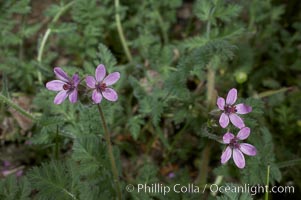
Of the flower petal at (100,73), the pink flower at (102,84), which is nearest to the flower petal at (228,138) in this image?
the pink flower at (102,84)

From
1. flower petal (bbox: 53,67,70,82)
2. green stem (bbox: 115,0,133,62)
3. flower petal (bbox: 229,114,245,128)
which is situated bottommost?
flower petal (bbox: 229,114,245,128)

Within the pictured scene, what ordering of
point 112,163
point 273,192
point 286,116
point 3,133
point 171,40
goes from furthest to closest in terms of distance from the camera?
point 171,40, point 3,133, point 286,116, point 273,192, point 112,163

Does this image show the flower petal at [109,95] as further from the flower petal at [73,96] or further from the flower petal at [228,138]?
the flower petal at [228,138]

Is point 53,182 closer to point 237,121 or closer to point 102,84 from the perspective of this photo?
point 102,84

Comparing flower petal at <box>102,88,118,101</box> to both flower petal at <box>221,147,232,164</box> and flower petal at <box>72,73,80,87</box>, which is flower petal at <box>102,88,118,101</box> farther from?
flower petal at <box>221,147,232,164</box>

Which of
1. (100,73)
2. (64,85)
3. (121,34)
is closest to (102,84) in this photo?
(100,73)

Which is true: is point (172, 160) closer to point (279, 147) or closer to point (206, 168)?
point (206, 168)

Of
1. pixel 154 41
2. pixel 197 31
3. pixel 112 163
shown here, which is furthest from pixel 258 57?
pixel 112 163

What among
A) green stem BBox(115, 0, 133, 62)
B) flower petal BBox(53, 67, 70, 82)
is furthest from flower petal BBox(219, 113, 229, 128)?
green stem BBox(115, 0, 133, 62)
